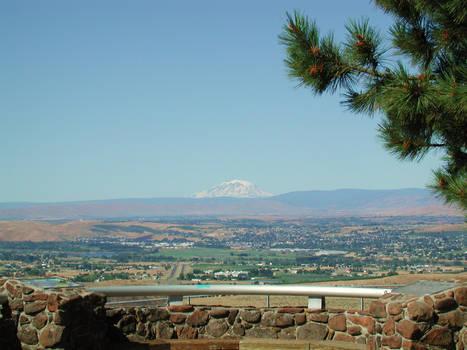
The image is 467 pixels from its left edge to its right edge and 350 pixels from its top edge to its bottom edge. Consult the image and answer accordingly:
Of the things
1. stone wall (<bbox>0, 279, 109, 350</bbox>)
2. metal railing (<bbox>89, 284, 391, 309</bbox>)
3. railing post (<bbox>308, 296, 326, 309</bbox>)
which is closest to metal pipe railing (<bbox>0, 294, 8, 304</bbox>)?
stone wall (<bbox>0, 279, 109, 350</bbox>)

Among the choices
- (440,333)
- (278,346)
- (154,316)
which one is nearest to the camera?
(440,333)

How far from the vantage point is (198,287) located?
8680 mm

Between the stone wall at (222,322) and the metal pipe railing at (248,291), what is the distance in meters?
0.23

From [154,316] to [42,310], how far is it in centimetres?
178

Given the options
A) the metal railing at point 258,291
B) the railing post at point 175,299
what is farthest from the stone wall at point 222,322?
the metal railing at point 258,291

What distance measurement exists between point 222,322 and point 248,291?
1.84 ft

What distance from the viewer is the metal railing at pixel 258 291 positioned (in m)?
8.36

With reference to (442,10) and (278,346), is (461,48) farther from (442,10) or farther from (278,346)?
(278,346)

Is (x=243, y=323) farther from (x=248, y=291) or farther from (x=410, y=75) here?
(x=410, y=75)

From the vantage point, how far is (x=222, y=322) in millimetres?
8555

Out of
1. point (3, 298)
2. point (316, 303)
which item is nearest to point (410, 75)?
point (316, 303)

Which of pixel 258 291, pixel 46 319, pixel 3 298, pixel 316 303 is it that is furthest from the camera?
pixel 258 291

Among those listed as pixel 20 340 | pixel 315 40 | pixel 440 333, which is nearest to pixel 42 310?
pixel 20 340

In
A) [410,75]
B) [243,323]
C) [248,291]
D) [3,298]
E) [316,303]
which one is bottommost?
[243,323]
